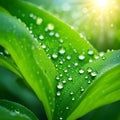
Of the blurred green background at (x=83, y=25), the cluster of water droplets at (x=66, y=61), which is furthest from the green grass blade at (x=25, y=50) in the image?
the blurred green background at (x=83, y=25)

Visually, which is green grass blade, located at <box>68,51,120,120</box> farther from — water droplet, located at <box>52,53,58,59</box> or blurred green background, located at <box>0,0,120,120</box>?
blurred green background, located at <box>0,0,120,120</box>

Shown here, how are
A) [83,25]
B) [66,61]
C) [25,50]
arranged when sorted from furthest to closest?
[83,25] → [66,61] → [25,50]

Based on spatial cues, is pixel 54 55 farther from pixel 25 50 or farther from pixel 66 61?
pixel 25 50

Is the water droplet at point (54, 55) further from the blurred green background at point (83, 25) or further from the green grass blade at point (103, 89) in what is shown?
the blurred green background at point (83, 25)

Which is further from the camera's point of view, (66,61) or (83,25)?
(83,25)

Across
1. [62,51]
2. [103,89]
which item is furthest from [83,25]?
[103,89]

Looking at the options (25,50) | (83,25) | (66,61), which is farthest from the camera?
(83,25)

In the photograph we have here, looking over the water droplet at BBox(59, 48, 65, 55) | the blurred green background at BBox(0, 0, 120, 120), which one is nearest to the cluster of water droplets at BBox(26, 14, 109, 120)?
the water droplet at BBox(59, 48, 65, 55)

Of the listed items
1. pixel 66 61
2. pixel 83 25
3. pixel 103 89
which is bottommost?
pixel 103 89
